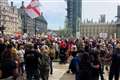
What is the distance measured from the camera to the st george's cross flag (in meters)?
28.0

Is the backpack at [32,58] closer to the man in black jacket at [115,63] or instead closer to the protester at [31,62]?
the protester at [31,62]

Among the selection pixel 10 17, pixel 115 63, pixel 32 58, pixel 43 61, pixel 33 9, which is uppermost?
pixel 33 9

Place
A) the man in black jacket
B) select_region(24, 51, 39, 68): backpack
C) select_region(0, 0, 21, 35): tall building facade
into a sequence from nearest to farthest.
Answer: select_region(24, 51, 39, 68): backpack < the man in black jacket < select_region(0, 0, 21, 35): tall building facade

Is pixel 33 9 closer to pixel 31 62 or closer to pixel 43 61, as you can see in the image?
pixel 43 61

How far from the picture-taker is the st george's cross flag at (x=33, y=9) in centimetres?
2803

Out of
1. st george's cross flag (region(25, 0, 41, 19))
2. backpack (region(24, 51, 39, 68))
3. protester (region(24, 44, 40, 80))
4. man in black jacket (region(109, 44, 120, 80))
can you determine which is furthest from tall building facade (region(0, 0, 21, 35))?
backpack (region(24, 51, 39, 68))

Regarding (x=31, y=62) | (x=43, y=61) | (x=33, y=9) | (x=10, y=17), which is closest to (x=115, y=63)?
(x=43, y=61)

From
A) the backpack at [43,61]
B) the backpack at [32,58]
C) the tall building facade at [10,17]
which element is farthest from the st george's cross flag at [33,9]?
the tall building facade at [10,17]

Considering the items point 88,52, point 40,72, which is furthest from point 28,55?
point 88,52

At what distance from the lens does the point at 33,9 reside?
1118 inches

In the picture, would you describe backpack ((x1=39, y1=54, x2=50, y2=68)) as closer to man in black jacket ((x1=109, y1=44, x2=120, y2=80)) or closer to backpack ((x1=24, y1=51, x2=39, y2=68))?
backpack ((x1=24, y1=51, x2=39, y2=68))

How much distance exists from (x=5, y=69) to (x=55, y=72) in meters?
12.6

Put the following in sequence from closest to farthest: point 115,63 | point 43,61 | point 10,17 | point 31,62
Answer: point 31,62 < point 43,61 < point 115,63 < point 10,17

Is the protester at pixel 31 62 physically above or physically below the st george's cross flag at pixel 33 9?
below
